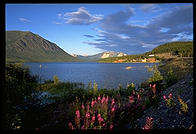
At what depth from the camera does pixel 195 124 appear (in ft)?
8.57

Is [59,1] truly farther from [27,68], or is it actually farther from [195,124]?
[27,68]

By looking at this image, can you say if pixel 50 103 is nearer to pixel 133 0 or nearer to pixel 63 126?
pixel 63 126

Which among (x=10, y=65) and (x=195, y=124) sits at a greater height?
(x=10, y=65)

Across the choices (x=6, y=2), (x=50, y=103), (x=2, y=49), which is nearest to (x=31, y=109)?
(x=50, y=103)

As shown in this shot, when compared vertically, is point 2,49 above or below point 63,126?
above

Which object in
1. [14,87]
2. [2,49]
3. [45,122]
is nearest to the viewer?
[2,49]

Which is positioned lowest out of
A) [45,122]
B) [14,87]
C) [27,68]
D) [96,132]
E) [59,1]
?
[45,122]

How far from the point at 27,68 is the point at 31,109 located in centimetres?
416

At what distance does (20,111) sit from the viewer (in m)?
4.88

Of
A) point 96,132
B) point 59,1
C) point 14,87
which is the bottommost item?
point 96,132

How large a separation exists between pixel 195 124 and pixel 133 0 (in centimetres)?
208

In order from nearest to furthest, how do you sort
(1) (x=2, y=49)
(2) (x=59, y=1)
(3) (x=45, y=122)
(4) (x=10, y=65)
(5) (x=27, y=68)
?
(2) (x=59, y=1), (1) (x=2, y=49), (3) (x=45, y=122), (4) (x=10, y=65), (5) (x=27, y=68)

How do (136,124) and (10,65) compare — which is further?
(10,65)

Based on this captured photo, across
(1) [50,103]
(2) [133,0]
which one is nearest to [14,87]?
(1) [50,103]
